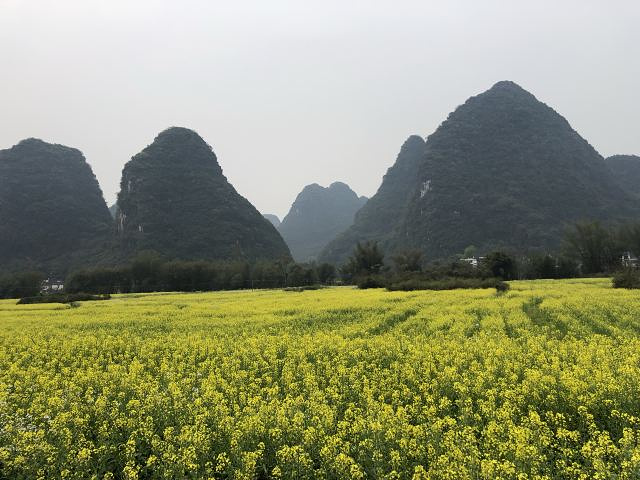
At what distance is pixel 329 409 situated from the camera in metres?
6.45

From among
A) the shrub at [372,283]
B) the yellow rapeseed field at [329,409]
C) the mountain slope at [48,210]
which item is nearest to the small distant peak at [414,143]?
the mountain slope at [48,210]

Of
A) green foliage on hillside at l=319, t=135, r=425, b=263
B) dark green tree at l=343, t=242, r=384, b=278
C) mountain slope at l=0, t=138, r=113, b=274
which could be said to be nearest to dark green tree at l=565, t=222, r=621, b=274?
dark green tree at l=343, t=242, r=384, b=278

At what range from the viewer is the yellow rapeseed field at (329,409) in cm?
512

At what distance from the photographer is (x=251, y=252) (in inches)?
4058

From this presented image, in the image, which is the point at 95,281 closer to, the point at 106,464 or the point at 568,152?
the point at 106,464

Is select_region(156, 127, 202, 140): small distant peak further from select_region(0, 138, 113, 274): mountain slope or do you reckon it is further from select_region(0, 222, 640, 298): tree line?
select_region(0, 222, 640, 298): tree line

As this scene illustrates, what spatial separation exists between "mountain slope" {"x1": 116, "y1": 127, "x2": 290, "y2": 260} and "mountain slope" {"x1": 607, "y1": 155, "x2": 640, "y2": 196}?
118 m

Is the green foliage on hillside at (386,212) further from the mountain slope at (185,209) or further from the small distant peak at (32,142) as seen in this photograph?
the small distant peak at (32,142)

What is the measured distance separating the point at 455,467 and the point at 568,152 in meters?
156

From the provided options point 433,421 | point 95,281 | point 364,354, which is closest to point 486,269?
point 364,354

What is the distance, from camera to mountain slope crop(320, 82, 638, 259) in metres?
110

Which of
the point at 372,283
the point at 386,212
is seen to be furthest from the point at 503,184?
the point at 372,283

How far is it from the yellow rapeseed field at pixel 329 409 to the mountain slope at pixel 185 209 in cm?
8643

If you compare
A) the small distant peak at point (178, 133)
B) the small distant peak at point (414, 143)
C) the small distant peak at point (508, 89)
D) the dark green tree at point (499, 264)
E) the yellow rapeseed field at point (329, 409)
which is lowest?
the yellow rapeseed field at point (329, 409)
